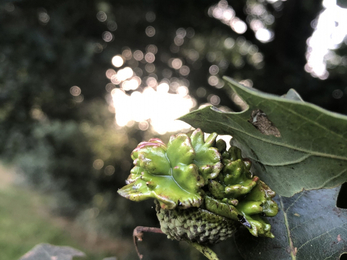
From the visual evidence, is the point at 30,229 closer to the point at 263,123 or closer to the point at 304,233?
the point at 304,233

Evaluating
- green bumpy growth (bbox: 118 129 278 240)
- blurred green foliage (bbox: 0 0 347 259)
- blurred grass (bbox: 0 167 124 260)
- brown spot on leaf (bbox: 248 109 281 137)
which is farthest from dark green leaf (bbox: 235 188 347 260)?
blurred grass (bbox: 0 167 124 260)

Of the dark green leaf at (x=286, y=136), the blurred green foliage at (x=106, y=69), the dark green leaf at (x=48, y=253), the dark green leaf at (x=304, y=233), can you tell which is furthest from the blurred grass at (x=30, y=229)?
the dark green leaf at (x=286, y=136)

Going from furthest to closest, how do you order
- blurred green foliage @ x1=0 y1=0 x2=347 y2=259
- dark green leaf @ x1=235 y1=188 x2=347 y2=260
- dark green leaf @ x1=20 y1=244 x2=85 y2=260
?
blurred green foliage @ x1=0 y1=0 x2=347 y2=259
dark green leaf @ x1=20 y1=244 x2=85 y2=260
dark green leaf @ x1=235 y1=188 x2=347 y2=260

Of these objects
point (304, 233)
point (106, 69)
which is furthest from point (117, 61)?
point (304, 233)

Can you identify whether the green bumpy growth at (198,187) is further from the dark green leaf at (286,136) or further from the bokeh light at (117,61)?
the bokeh light at (117,61)

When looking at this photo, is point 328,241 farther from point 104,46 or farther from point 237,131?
point 104,46

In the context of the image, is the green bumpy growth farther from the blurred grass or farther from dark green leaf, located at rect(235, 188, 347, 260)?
the blurred grass
